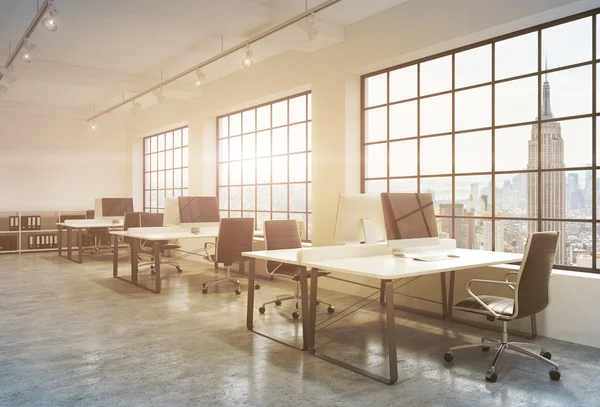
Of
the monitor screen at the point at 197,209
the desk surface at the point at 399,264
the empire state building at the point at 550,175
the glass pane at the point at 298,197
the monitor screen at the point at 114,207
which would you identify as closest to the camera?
the desk surface at the point at 399,264

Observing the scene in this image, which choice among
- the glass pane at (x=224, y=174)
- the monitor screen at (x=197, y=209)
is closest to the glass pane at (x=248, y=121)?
the glass pane at (x=224, y=174)

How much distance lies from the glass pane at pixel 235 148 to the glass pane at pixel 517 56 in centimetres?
474

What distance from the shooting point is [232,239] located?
566 centimetres

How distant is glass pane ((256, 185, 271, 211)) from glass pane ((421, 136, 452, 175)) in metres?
2.99

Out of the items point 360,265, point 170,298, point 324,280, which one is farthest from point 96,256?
point 360,265

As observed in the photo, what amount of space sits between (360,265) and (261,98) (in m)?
4.34

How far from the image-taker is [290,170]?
7.07 m

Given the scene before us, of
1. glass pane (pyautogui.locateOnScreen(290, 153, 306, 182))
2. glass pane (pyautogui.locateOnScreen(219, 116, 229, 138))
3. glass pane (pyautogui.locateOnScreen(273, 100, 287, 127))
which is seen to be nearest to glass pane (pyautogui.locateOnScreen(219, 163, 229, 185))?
glass pane (pyautogui.locateOnScreen(219, 116, 229, 138))

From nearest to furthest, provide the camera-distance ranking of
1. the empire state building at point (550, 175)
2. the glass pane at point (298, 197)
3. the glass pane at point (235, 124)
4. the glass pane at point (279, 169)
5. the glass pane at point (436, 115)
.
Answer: the empire state building at point (550, 175) → the glass pane at point (436, 115) → the glass pane at point (298, 197) → the glass pane at point (279, 169) → the glass pane at point (235, 124)

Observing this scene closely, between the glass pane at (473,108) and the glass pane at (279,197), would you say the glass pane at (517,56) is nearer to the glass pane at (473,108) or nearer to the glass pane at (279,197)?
the glass pane at (473,108)

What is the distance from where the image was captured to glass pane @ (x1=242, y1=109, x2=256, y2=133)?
26.0 ft

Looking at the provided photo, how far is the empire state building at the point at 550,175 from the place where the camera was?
13.4 feet

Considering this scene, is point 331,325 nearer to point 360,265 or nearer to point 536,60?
point 360,265

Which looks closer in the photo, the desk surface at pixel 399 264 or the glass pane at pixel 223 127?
the desk surface at pixel 399 264
